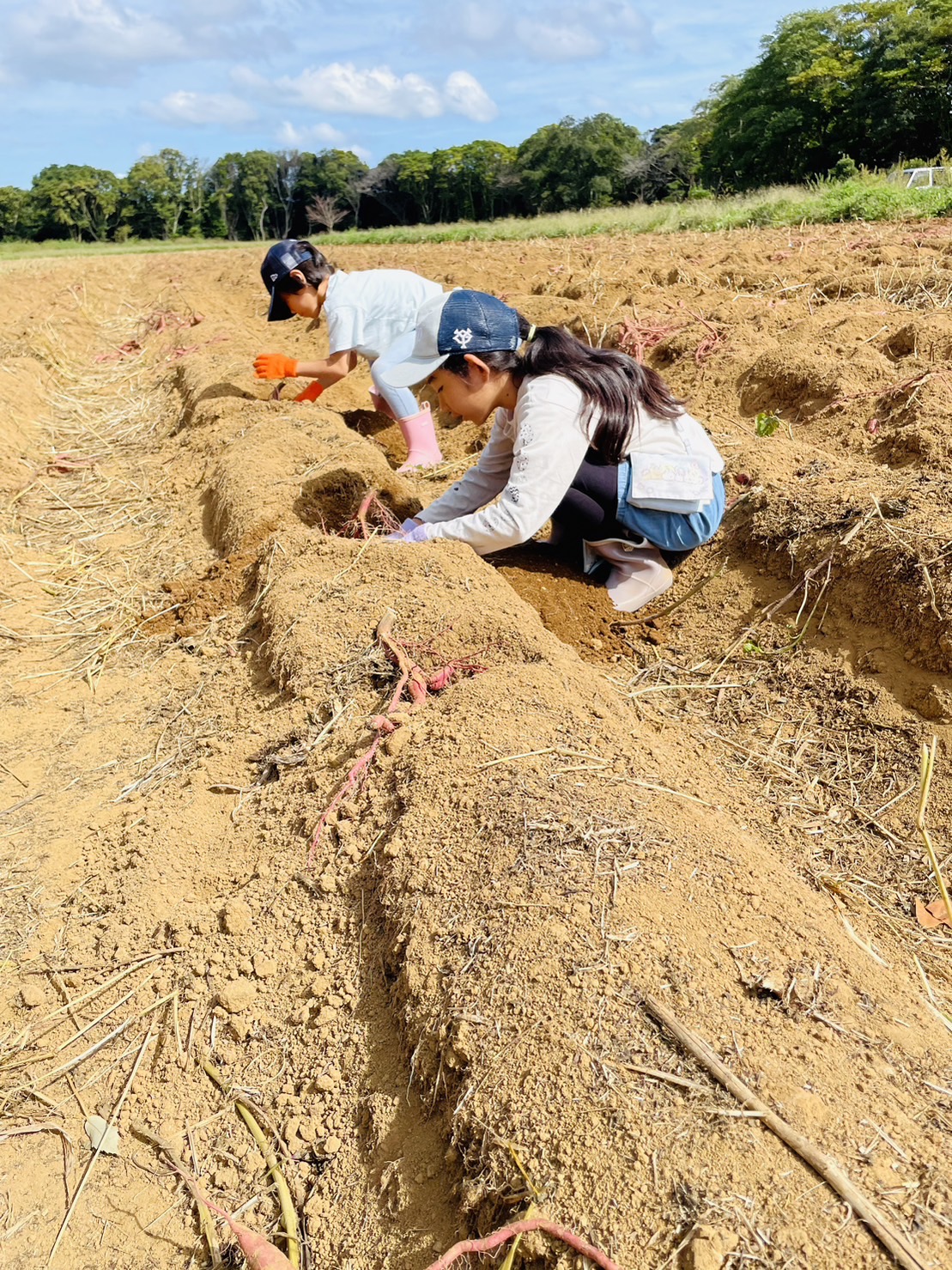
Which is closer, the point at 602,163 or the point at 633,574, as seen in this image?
the point at 633,574

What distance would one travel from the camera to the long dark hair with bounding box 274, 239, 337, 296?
5259 millimetres

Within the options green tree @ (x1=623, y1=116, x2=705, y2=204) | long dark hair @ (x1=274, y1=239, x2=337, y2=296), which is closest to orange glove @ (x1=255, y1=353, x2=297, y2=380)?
long dark hair @ (x1=274, y1=239, x2=337, y2=296)

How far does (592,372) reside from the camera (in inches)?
112

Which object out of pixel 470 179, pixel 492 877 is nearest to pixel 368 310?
pixel 492 877

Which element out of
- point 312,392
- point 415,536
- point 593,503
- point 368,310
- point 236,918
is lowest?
point 236,918

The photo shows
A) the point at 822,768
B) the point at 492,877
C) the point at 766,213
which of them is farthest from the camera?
the point at 766,213

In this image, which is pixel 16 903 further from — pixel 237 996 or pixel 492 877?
pixel 492 877

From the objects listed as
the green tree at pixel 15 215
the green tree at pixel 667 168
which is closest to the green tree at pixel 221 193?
the green tree at pixel 15 215

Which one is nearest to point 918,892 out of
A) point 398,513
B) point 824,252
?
point 398,513

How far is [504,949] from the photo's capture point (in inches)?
64.4

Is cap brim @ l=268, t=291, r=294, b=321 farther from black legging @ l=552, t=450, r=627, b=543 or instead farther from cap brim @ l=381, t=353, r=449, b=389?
black legging @ l=552, t=450, r=627, b=543

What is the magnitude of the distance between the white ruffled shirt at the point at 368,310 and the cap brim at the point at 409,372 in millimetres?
411

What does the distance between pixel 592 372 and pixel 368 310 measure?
2.98 metres

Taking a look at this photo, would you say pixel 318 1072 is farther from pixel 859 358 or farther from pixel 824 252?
pixel 824 252
